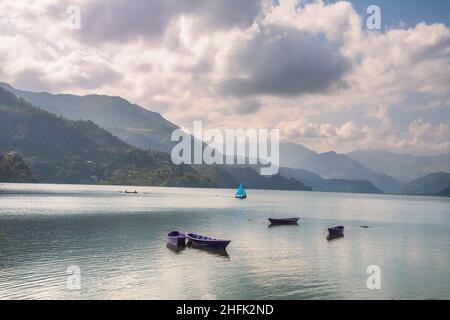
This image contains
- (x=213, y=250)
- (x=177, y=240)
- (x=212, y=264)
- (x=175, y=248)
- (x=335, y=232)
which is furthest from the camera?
(x=335, y=232)

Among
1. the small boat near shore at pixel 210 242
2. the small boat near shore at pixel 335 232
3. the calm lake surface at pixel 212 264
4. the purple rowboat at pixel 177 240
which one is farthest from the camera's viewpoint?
the small boat near shore at pixel 335 232

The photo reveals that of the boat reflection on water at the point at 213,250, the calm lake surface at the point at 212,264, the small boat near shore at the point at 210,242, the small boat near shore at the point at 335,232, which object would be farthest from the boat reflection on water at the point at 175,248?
the small boat near shore at the point at 335,232

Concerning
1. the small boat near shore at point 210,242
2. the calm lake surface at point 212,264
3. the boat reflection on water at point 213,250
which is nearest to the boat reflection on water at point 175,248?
the calm lake surface at point 212,264

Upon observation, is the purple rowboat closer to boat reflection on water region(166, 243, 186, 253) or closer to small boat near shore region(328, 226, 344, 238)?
boat reflection on water region(166, 243, 186, 253)

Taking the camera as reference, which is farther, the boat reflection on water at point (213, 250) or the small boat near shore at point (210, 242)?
the small boat near shore at point (210, 242)

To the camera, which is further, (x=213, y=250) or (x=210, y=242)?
(x=210, y=242)

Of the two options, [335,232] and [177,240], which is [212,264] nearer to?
[177,240]

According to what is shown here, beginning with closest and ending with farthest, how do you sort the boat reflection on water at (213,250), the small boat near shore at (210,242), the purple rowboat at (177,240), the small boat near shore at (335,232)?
the boat reflection on water at (213,250)
the small boat near shore at (210,242)
the purple rowboat at (177,240)
the small boat near shore at (335,232)

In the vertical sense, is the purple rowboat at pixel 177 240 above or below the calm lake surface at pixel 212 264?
above

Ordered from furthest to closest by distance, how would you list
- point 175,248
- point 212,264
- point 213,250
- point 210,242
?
1. point 175,248
2. point 210,242
3. point 213,250
4. point 212,264

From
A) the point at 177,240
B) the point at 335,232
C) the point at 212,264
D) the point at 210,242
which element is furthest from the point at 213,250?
the point at 335,232

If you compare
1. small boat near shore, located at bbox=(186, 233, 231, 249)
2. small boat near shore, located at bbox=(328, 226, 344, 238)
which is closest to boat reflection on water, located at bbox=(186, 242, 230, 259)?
small boat near shore, located at bbox=(186, 233, 231, 249)

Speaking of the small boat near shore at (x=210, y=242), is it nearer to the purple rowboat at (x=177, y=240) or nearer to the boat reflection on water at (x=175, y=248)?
the purple rowboat at (x=177, y=240)
